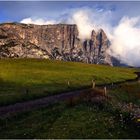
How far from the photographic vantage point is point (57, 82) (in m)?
92.6

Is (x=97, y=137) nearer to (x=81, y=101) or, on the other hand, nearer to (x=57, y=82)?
(x=81, y=101)

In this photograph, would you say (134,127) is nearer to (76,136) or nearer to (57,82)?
(76,136)

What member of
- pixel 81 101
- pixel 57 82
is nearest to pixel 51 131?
pixel 81 101

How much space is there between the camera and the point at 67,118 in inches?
1406

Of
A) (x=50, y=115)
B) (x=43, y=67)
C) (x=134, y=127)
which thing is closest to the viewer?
(x=134, y=127)

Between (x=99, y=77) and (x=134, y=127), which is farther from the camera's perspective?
(x=99, y=77)

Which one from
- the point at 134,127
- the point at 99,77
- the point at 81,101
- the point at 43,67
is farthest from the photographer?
the point at 43,67

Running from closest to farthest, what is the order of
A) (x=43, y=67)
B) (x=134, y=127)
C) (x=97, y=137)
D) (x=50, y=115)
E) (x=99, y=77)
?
1. (x=97, y=137)
2. (x=134, y=127)
3. (x=50, y=115)
4. (x=99, y=77)
5. (x=43, y=67)

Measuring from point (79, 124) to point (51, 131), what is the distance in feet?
11.8

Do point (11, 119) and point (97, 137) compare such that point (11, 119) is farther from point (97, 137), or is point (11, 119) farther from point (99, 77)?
point (99, 77)

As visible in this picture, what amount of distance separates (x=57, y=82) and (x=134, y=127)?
6055cm

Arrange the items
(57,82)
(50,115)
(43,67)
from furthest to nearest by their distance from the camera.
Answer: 1. (43,67)
2. (57,82)
3. (50,115)

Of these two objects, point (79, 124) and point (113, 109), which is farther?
point (113, 109)

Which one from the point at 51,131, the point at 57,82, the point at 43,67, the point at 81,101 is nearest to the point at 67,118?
the point at 51,131
